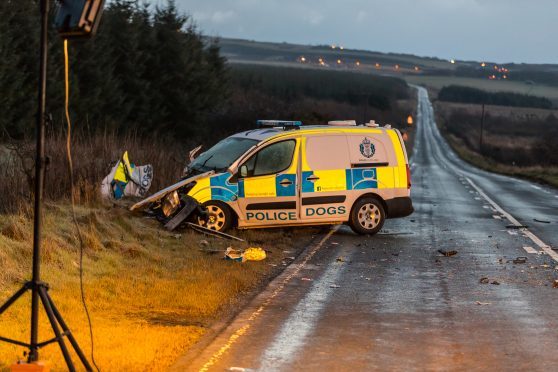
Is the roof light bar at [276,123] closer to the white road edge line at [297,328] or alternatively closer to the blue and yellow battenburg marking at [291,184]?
the blue and yellow battenburg marking at [291,184]

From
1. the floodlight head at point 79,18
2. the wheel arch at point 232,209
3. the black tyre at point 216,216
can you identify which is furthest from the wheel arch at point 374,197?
the floodlight head at point 79,18

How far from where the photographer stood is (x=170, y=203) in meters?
15.3

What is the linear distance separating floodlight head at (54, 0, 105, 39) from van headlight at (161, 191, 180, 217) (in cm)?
911

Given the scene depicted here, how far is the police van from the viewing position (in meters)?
15.5

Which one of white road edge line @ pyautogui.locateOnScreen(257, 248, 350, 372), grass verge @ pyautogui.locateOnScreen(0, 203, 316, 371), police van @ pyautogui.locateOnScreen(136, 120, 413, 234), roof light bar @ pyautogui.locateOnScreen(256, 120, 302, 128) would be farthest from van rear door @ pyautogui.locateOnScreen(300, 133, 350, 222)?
white road edge line @ pyautogui.locateOnScreen(257, 248, 350, 372)

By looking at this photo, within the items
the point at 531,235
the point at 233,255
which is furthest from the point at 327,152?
the point at 531,235

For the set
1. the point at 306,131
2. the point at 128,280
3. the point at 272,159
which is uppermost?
the point at 306,131

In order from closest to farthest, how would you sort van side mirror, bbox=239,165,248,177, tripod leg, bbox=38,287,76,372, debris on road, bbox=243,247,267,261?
tripod leg, bbox=38,287,76,372, debris on road, bbox=243,247,267,261, van side mirror, bbox=239,165,248,177

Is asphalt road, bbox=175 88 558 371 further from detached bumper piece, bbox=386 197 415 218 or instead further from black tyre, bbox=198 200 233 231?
black tyre, bbox=198 200 233 231

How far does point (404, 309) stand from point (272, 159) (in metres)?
6.50

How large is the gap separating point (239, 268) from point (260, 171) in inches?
150

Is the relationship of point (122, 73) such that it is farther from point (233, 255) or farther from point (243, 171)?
point (233, 255)

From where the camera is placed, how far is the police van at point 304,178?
15516 mm

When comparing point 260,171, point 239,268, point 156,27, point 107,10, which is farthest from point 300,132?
point 156,27
